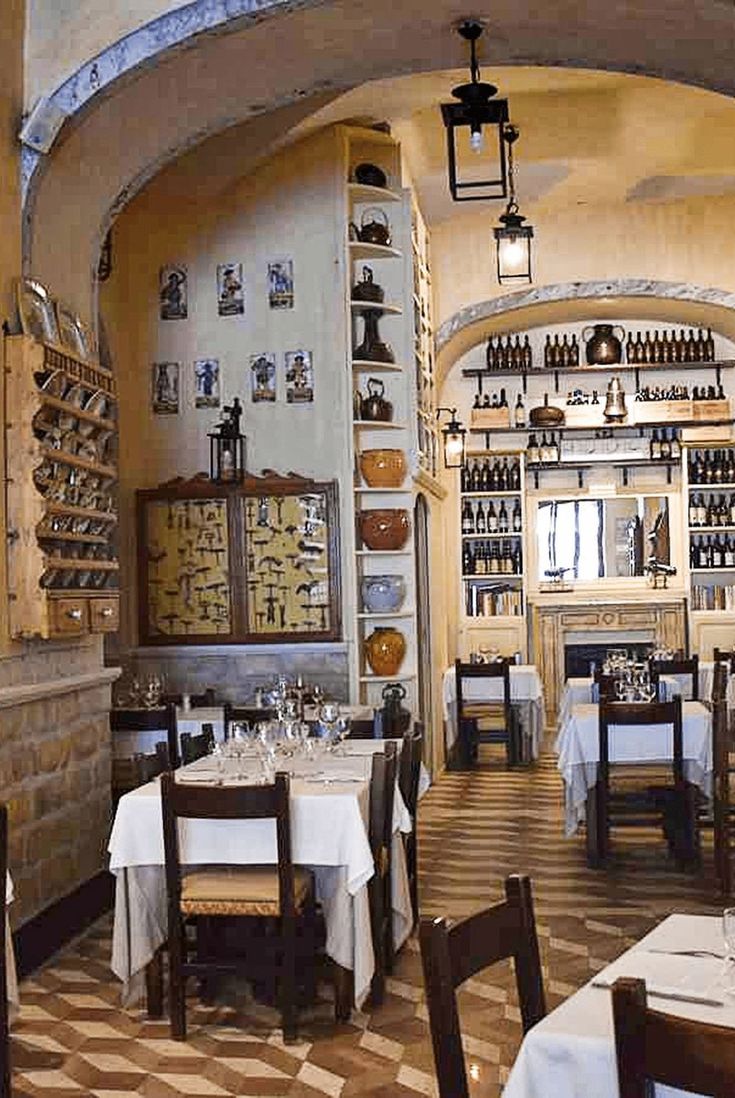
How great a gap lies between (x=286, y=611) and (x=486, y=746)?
12.4 feet

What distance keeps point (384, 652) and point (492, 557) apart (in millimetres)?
4450

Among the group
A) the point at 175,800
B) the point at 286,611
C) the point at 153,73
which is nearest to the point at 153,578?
the point at 286,611

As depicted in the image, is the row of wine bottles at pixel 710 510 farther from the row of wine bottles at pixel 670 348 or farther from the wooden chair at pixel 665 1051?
the wooden chair at pixel 665 1051

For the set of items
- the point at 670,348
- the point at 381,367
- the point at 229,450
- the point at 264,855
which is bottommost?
the point at 264,855

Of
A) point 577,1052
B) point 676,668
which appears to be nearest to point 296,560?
point 676,668

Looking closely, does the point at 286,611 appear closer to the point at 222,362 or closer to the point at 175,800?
the point at 222,362

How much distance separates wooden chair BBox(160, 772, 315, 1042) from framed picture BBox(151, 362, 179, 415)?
4.64 metres

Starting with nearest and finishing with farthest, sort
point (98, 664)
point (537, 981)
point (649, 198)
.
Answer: point (537, 981), point (98, 664), point (649, 198)

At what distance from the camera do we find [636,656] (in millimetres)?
12070

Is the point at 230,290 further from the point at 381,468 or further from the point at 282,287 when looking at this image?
the point at 381,468

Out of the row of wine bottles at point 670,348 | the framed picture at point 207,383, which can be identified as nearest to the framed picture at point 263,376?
the framed picture at point 207,383

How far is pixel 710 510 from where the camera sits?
12.5m

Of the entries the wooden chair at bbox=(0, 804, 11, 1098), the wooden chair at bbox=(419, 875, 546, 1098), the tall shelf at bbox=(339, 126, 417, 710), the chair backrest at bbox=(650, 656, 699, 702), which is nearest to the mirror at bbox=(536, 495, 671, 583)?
the chair backrest at bbox=(650, 656, 699, 702)

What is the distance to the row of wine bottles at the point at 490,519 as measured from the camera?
1266 cm
